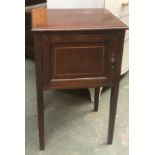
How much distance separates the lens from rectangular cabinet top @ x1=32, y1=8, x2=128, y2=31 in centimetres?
118

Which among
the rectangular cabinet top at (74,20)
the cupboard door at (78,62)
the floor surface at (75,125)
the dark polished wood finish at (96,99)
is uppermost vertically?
the rectangular cabinet top at (74,20)

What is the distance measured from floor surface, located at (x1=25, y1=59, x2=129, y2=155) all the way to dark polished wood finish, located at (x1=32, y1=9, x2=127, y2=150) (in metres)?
0.27

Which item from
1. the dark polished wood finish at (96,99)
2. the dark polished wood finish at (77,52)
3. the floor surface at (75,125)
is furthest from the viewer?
the dark polished wood finish at (96,99)

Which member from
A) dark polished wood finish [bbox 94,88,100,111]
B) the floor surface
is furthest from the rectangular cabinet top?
the floor surface

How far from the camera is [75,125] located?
5.34 ft

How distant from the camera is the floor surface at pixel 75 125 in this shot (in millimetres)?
1436

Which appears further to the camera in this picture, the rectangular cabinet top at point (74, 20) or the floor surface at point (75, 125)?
the floor surface at point (75, 125)

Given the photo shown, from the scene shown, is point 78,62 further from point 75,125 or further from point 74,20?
point 75,125

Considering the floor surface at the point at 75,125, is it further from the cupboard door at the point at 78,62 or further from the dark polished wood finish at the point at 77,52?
the cupboard door at the point at 78,62

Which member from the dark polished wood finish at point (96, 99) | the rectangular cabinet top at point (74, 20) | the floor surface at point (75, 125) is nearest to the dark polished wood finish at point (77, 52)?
the rectangular cabinet top at point (74, 20)

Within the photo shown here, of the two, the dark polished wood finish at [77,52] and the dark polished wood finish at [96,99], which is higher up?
the dark polished wood finish at [77,52]

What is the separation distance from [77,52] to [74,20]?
0.19 m
